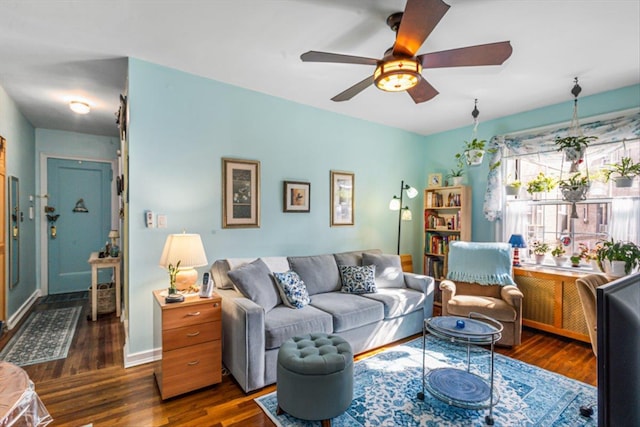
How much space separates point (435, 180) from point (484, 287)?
1.77 m

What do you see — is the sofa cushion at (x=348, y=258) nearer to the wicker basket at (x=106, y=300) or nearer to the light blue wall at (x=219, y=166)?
the light blue wall at (x=219, y=166)

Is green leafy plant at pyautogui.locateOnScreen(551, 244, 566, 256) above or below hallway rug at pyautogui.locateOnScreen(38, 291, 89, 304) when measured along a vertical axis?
above

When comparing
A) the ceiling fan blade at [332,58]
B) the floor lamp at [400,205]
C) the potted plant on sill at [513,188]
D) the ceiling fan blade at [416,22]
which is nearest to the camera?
the ceiling fan blade at [416,22]

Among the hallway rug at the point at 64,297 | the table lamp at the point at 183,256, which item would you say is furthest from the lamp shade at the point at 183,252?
the hallway rug at the point at 64,297

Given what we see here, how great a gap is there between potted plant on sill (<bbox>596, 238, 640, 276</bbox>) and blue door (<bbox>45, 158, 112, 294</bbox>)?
6752 millimetres

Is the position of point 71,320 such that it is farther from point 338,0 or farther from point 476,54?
point 476,54

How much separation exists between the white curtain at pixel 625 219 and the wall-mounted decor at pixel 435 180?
191cm

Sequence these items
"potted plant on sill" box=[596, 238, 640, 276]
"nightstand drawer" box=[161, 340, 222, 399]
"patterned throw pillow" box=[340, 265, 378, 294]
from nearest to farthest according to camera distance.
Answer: "nightstand drawer" box=[161, 340, 222, 399] < "potted plant on sill" box=[596, 238, 640, 276] < "patterned throw pillow" box=[340, 265, 378, 294]

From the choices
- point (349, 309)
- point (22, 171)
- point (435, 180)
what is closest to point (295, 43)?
point (349, 309)

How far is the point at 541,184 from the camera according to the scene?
12.3 ft

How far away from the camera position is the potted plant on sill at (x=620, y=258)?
2871 millimetres

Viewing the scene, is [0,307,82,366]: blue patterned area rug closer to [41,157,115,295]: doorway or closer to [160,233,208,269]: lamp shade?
[41,157,115,295]: doorway

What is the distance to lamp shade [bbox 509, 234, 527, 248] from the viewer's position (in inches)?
147

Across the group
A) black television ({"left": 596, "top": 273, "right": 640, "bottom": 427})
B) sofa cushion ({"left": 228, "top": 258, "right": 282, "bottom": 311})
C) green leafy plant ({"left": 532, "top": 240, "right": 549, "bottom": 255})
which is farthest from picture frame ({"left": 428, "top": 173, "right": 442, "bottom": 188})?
black television ({"left": 596, "top": 273, "right": 640, "bottom": 427})
